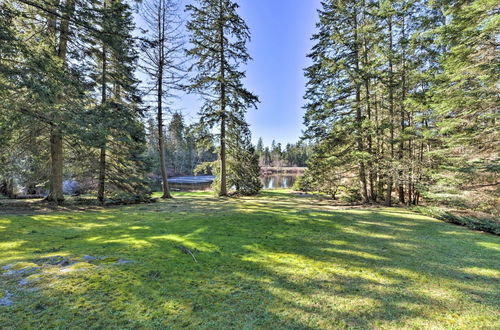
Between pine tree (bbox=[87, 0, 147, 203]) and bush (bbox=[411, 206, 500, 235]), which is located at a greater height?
pine tree (bbox=[87, 0, 147, 203])

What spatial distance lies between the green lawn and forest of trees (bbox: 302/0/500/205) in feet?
19.2

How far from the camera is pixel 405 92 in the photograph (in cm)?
1187

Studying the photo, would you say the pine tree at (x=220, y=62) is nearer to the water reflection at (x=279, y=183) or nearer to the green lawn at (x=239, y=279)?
the green lawn at (x=239, y=279)

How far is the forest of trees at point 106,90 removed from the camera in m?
5.99

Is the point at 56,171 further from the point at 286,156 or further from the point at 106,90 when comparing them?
the point at 286,156

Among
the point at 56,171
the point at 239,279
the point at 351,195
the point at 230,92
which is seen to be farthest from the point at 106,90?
the point at 351,195

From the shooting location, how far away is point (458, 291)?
111 inches

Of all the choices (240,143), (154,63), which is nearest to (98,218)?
(240,143)

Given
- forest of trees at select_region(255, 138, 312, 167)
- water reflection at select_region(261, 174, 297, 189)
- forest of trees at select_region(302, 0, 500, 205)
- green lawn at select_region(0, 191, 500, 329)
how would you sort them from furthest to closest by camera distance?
forest of trees at select_region(255, 138, 312, 167) < water reflection at select_region(261, 174, 297, 189) < forest of trees at select_region(302, 0, 500, 205) < green lawn at select_region(0, 191, 500, 329)

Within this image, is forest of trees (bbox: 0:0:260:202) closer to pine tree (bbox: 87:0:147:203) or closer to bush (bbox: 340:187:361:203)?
pine tree (bbox: 87:0:147:203)

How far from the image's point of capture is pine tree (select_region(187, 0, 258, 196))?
1290 centimetres

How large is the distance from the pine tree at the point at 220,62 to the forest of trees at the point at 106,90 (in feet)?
0.20

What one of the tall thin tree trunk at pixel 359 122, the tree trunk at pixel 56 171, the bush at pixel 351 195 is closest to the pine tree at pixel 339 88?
the tall thin tree trunk at pixel 359 122

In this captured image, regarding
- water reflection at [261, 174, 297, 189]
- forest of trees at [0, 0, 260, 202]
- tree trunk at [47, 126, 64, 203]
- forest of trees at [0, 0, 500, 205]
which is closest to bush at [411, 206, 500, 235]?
forest of trees at [0, 0, 500, 205]
